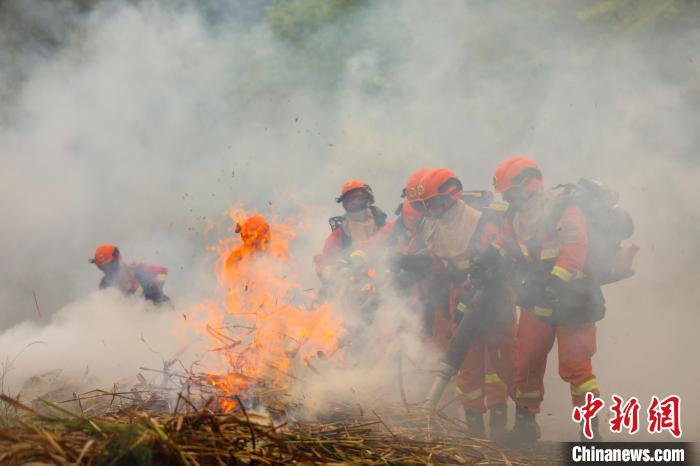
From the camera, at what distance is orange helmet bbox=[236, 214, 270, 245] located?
6812 mm

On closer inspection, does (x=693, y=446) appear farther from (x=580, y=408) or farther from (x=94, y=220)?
(x=94, y=220)

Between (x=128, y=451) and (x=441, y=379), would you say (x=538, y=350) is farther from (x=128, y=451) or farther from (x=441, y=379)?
(x=128, y=451)

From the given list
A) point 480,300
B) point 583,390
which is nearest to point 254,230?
point 480,300

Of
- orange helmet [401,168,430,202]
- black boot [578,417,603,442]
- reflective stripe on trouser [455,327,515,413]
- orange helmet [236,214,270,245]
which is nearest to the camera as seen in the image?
black boot [578,417,603,442]

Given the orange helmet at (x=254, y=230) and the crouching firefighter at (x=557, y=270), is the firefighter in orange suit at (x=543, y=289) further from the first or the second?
the orange helmet at (x=254, y=230)

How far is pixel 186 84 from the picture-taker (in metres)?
13.7

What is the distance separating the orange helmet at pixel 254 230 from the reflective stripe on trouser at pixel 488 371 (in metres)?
2.71

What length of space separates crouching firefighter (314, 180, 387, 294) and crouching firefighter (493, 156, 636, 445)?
1716 millimetres

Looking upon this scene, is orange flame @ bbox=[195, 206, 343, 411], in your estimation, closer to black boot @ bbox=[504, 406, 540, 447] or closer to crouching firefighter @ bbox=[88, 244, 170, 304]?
crouching firefighter @ bbox=[88, 244, 170, 304]

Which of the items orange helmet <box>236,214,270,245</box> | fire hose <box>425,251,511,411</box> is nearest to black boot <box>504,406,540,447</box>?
fire hose <box>425,251,511,411</box>

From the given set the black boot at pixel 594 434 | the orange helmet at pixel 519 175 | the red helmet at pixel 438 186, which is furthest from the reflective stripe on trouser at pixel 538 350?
the red helmet at pixel 438 186

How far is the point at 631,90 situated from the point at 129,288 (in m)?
8.05

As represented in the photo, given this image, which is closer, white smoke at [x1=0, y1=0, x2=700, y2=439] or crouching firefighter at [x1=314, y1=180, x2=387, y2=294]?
crouching firefighter at [x1=314, y1=180, x2=387, y2=294]

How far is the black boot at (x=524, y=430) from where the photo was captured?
4.82 meters
